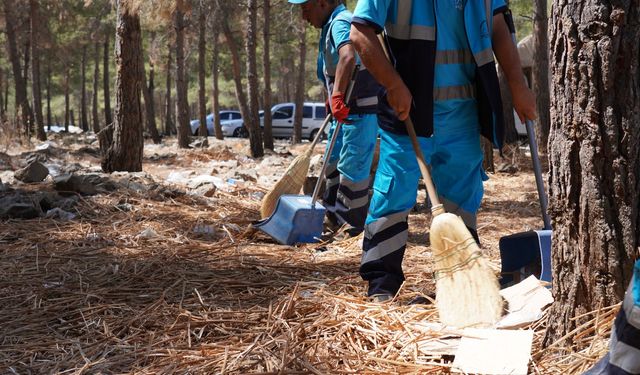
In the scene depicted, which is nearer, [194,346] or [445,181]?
[194,346]

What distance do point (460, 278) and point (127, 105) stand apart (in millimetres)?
7212

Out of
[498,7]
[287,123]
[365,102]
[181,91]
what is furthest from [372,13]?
[287,123]

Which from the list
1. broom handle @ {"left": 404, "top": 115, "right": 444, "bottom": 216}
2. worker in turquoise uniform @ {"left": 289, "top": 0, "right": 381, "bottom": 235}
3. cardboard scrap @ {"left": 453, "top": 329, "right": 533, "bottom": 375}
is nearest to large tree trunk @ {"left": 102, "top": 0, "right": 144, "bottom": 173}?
worker in turquoise uniform @ {"left": 289, "top": 0, "right": 381, "bottom": 235}

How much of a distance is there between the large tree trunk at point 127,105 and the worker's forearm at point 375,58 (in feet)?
21.2

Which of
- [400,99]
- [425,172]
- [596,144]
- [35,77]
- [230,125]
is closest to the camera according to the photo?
[596,144]

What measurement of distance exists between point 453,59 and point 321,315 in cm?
140

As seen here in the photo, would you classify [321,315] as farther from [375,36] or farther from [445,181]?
[375,36]

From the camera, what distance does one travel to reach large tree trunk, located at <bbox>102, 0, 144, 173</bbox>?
942 cm

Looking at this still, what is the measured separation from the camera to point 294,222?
5465mm

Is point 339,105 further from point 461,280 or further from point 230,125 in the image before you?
point 230,125

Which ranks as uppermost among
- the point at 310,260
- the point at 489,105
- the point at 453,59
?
the point at 453,59

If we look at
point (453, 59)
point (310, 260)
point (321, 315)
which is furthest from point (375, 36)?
point (310, 260)

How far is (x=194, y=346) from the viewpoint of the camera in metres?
3.14

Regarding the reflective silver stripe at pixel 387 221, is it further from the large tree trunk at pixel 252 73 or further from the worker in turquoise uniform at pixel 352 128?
the large tree trunk at pixel 252 73
